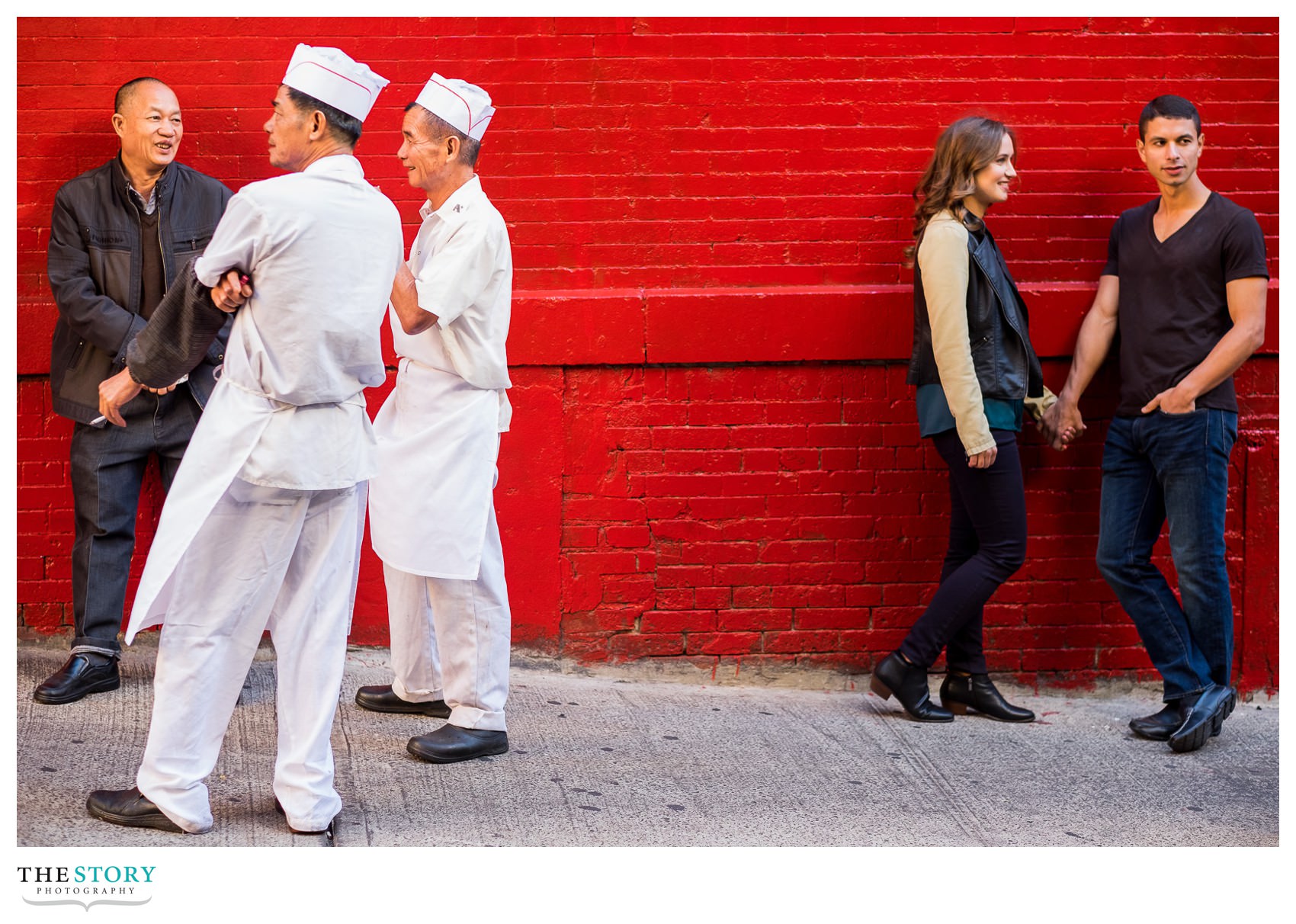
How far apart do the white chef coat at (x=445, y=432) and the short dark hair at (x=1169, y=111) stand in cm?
231

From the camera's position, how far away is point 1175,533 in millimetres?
4715

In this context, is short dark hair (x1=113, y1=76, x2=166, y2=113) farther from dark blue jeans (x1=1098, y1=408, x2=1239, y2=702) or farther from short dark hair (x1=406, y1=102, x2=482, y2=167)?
dark blue jeans (x1=1098, y1=408, x2=1239, y2=702)

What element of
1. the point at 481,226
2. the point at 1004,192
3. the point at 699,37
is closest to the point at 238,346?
the point at 481,226

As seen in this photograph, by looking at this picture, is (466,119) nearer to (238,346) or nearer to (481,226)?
(481,226)

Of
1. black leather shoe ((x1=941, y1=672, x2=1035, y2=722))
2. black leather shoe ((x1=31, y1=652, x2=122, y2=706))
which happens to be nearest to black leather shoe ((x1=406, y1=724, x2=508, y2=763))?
black leather shoe ((x1=31, y1=652, x2=122, y2=706))

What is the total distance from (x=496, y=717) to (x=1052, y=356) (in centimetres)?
251

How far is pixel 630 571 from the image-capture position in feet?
16.6

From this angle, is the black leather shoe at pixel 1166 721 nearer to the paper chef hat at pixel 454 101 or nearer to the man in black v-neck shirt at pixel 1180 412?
the man in black v-neck shirt at pixel 1180 412

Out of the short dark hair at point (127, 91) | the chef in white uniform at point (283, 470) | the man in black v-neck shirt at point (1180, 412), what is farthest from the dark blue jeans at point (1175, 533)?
the short dark hair at point (127, 91)

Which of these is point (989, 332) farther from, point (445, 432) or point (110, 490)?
point (110, 490)

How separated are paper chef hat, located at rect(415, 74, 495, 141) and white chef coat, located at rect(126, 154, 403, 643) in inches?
27.1

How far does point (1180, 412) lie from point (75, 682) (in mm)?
3910

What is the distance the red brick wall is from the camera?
4.90m

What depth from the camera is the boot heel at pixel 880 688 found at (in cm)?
477
